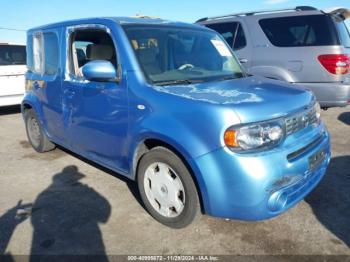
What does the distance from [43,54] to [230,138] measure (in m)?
3.38

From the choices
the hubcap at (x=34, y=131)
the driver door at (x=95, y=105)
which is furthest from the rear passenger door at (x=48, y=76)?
the hubcap at (x=34, y=131)

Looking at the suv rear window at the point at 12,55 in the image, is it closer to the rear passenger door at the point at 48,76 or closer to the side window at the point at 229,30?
the rear passenger door at the point at 48,76

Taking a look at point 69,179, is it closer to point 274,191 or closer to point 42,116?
point 42,116

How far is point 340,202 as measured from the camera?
11.6 ft

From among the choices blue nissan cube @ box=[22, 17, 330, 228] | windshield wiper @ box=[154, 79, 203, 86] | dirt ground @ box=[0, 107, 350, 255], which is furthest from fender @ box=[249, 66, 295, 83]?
windshield wiper @ box=[154, 79, 203, 86]

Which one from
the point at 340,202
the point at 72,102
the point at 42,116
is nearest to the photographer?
the point at 340,202

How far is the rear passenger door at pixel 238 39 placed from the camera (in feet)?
21.5

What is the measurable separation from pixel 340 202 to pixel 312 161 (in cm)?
94

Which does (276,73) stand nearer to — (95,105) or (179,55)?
(179,55)

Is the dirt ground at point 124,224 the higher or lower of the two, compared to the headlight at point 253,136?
lower

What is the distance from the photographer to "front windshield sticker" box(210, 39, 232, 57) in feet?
13.3

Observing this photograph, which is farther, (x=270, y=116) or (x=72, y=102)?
(x=72, y=102)

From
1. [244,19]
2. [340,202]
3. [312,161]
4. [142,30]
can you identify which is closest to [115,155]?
[142,30]

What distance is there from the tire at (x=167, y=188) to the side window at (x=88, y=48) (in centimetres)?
123
